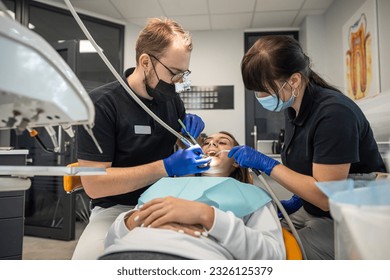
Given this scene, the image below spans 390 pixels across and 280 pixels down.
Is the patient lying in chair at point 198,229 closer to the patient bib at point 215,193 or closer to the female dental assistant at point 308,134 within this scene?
the patient bib at point 215,193

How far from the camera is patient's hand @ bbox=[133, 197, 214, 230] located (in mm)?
720

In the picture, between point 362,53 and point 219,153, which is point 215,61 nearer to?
point 219,153

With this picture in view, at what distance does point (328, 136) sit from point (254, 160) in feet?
0.93

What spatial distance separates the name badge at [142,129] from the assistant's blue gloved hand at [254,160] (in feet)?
1.23

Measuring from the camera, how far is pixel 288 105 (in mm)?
1087

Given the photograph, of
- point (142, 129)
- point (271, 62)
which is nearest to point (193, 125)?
point (142, 129)

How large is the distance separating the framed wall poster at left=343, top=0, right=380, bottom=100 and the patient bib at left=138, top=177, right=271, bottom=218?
1.54 metres

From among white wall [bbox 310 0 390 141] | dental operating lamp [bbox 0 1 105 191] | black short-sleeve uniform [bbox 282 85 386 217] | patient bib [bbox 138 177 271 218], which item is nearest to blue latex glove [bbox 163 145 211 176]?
patient bib [bbox 138 177 271 218]

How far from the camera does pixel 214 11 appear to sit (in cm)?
194

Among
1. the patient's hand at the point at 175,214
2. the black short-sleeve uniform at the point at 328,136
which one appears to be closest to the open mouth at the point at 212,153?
the black short-sleeve uniform at the point at 328,136

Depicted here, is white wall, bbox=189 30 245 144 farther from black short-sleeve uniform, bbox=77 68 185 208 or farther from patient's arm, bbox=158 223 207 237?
patient's arm, bbox=158 223 207 237

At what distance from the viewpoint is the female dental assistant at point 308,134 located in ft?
2.87

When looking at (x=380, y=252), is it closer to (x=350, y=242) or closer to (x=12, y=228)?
(x=350, y=242)
